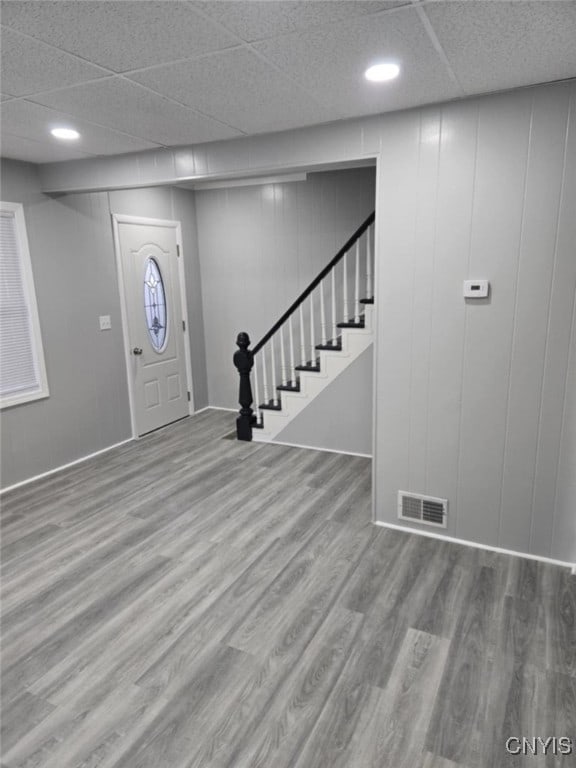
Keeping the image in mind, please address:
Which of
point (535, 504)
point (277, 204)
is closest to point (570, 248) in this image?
point (535, 504)

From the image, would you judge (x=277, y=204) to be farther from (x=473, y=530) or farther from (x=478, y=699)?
(x=478, y=699)

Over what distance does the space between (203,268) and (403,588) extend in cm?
440

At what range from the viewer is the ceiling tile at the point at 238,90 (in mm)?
2029

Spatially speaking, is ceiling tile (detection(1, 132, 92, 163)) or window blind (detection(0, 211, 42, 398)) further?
window blind (detection(0, 211, 42, 398))

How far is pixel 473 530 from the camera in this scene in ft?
9.84

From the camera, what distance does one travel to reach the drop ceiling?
5.27 feet

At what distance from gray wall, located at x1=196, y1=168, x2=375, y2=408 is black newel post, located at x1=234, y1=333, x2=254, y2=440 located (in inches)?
29.4

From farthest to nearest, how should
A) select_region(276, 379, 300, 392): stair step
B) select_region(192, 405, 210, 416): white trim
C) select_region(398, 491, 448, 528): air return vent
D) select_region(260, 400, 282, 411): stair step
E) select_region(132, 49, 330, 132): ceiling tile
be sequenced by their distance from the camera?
select_region(192, 405, 210, 416): white trim → select_region(260, 400, 282, 411): stair step → select_region(276, 379, 300, 392): stair step → select_region(398, 491, 448, 528): air return vent → select_region(132, 49, 330, 132): ceiling tile

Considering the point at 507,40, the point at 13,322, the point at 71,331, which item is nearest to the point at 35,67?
the point at 507,40

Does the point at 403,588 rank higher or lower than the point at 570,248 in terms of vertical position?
lower

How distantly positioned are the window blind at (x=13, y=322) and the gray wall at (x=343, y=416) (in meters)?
2.37

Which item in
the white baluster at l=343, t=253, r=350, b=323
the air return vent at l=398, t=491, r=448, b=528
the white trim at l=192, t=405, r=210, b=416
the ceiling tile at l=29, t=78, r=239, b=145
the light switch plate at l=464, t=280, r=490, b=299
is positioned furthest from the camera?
the white trim at l=192, t=405, r=210, b=416

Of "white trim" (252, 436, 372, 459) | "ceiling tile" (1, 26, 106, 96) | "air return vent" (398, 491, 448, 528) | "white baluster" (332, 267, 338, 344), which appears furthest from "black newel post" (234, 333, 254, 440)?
"ceiling tile" (1, 26, 106, 96)

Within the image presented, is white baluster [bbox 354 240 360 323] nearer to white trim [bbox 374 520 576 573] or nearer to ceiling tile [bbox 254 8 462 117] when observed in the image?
ceiling tile [bbox 254 8 462 117]
